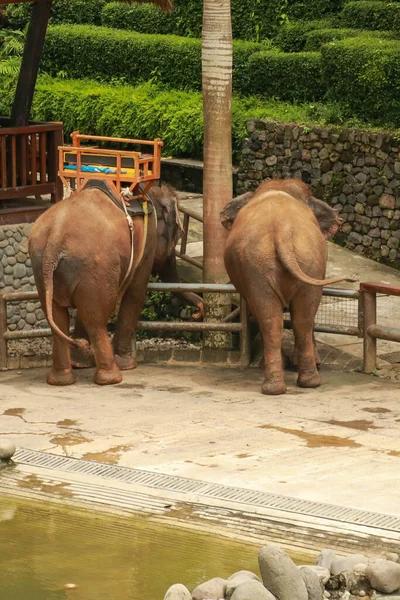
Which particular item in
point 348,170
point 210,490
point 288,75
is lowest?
point 210,490

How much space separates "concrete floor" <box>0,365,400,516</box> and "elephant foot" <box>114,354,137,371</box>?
0.11 metres

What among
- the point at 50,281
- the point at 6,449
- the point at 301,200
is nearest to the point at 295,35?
the point at 301,200

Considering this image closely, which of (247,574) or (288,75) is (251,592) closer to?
(247,574)

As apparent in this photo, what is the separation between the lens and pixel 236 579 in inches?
290

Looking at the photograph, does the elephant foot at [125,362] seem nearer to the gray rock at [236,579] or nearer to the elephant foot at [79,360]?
the elephant foot at [79,360]

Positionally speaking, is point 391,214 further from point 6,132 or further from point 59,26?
point 59,26

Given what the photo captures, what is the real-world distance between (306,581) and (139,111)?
46.5 ft

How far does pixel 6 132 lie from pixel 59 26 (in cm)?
1056

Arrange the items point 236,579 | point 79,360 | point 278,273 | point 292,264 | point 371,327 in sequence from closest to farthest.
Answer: point 236,579, point 292,264, point 278,273, point 371,327, point 79,360

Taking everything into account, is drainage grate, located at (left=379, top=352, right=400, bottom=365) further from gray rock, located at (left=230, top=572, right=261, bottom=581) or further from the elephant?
gray rock, located at (left=230, top=572, right=261, bottom=581)

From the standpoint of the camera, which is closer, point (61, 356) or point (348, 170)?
point (61, 356)

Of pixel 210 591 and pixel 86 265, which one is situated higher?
pixel 86 265

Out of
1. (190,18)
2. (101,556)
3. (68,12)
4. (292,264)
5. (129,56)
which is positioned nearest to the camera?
(101,556)

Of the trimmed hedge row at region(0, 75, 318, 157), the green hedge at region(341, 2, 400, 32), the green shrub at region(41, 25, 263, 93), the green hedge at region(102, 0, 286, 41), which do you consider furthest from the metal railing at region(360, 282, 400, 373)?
the green hedge at region(102, 0, 286, 41)
